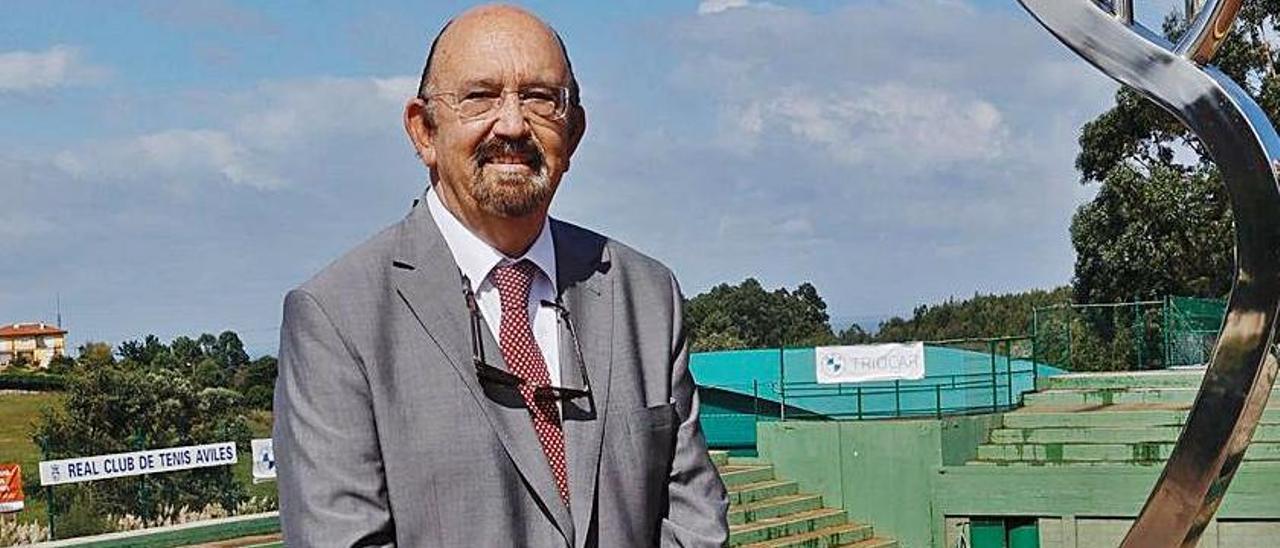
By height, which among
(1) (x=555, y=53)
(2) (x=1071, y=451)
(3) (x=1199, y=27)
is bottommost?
(2) (x=1071, y=451)

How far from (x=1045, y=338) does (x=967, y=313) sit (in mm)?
11486

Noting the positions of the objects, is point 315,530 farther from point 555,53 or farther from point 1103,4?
point 1103,4

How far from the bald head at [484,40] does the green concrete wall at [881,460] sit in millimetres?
11957

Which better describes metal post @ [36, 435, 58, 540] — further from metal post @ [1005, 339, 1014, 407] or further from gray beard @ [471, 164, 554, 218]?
gray beard @ [471, 164, 554, 218]

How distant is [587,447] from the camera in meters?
1.86

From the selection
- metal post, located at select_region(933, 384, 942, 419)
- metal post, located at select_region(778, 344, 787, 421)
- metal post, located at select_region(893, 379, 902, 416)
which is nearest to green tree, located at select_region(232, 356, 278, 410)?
metal post, located at select_region(778, 344, 787, 421)

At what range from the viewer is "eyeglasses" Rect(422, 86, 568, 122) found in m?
1.83

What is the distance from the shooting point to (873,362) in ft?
47.1

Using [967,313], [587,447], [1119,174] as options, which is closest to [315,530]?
[587,447]

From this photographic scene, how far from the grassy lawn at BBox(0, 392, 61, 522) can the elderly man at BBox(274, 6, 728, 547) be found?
927 centimetres

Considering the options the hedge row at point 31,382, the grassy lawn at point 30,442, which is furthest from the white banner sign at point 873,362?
the hedge row at point 31,382

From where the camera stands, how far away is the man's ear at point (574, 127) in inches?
74.6

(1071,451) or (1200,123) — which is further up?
(1200,123)

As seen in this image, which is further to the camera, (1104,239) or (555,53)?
(1104,239)
